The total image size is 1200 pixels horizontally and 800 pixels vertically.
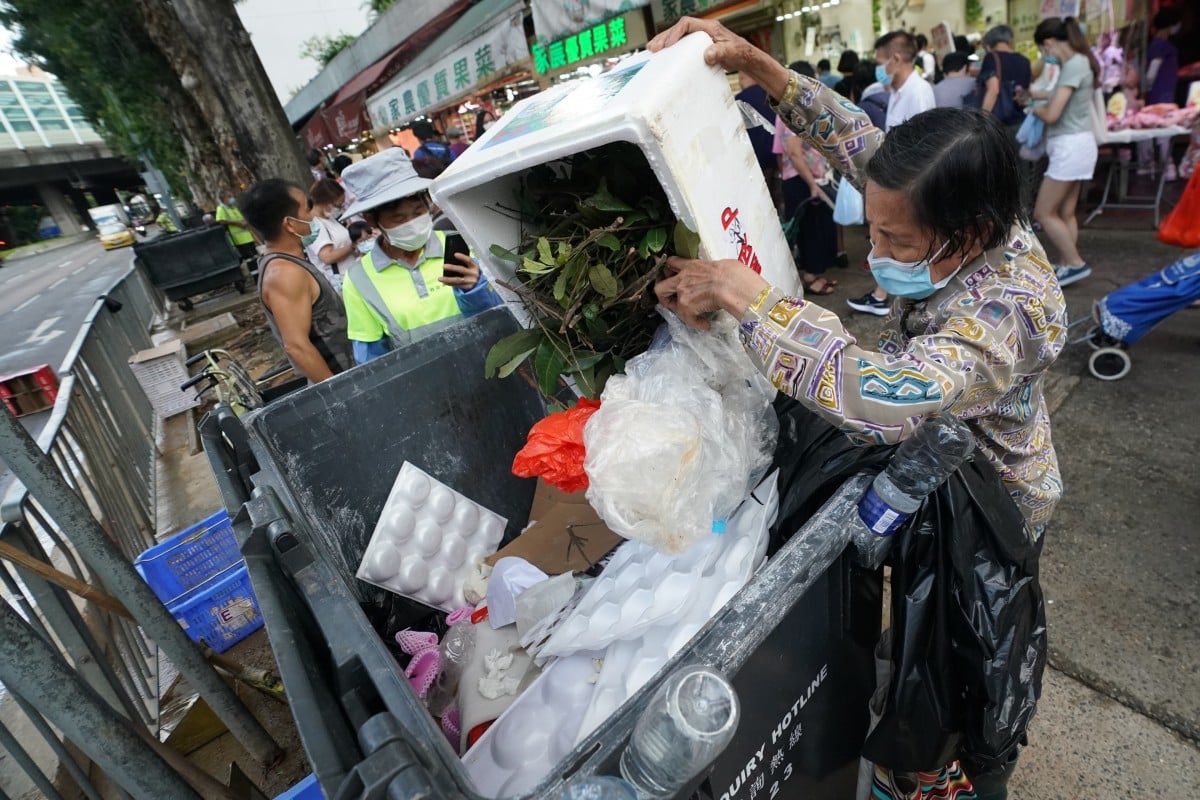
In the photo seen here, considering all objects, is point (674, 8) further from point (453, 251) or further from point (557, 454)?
point (557, 454)

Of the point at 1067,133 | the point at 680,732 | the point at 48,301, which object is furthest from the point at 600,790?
the point at 48,301

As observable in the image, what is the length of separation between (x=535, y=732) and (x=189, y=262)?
1422cm

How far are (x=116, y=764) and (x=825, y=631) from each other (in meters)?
1.91

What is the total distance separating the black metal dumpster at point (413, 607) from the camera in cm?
76

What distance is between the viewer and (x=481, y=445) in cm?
219

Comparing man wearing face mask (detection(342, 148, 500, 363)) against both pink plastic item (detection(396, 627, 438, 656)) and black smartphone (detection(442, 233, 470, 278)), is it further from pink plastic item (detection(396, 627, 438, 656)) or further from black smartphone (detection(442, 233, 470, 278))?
pink plastic item (detection(396, 627, 438, 656))

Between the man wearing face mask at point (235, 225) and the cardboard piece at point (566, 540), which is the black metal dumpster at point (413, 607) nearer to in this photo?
the cardboard piece at point (566, 540)

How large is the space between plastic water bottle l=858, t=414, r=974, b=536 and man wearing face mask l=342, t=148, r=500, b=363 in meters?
1.75

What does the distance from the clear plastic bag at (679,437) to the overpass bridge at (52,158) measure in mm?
49655

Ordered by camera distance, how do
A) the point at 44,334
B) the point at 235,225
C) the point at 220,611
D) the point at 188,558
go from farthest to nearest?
the point at 44,334, the point at 235,225, the point at 188,558, the point at 220,611

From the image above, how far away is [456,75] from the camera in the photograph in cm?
773

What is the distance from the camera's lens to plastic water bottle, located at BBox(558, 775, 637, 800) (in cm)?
64

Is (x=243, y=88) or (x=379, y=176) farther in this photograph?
(x=243, y=88)

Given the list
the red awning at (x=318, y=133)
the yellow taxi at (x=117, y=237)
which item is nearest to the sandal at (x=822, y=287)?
the red awning at (x=318, y=133)
